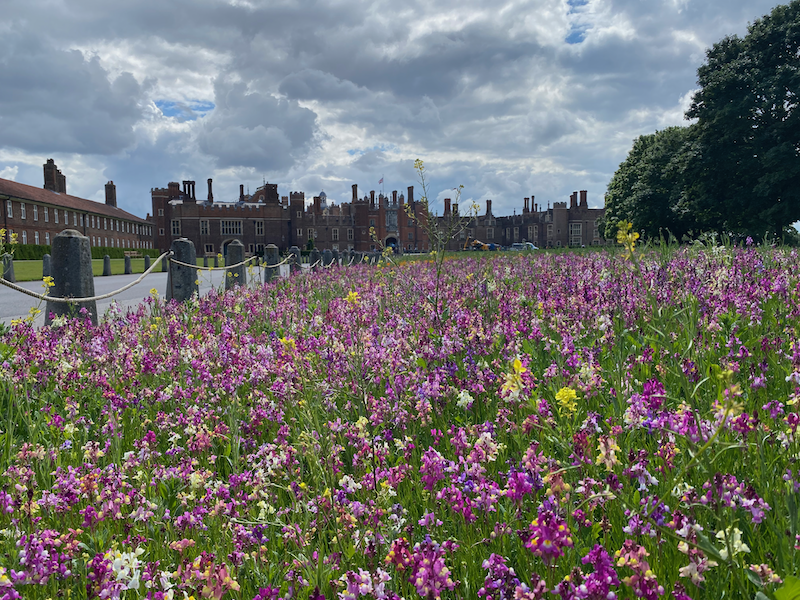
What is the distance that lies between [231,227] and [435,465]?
91377 millimetres

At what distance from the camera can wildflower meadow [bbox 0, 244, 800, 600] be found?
1.48m

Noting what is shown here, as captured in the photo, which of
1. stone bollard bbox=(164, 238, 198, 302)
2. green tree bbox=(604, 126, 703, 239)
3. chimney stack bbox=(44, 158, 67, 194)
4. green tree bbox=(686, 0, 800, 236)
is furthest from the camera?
chimney stack bbox=(44, 158, 67, 194)

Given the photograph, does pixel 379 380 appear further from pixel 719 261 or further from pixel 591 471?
pixel 719 261

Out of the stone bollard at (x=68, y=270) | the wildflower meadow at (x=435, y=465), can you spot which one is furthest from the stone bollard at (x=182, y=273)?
the wildflower meadow at (x=435, y=465)

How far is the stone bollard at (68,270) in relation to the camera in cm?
721

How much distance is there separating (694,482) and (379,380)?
1918 millimetres

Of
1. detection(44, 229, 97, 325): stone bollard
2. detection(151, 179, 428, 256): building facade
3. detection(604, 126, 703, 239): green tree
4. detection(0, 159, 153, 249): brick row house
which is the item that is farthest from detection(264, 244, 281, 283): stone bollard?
detection(151, 179, 428, 256): building facade

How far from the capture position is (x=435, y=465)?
1.87 m

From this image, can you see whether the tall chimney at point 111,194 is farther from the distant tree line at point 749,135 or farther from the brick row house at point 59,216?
the distant tree line at point 749,135

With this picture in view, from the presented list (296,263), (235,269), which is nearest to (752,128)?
(296,263)

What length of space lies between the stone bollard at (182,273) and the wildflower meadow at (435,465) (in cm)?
551

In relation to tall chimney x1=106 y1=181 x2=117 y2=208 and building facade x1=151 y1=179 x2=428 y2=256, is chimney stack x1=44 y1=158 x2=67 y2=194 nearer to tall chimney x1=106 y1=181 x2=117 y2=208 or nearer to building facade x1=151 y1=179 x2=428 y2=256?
building facade x1=151 y1=179 x2=428 y2=256

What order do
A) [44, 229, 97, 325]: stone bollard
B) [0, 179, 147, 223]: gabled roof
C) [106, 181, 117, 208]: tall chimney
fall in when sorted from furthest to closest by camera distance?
[106, 181, 117, 208]: tall chimney
[0, 179, 147, 223]: gabled roof
[44, 229, 97, 325]: stone bollard

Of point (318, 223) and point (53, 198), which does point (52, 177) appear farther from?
point (318, 223)
